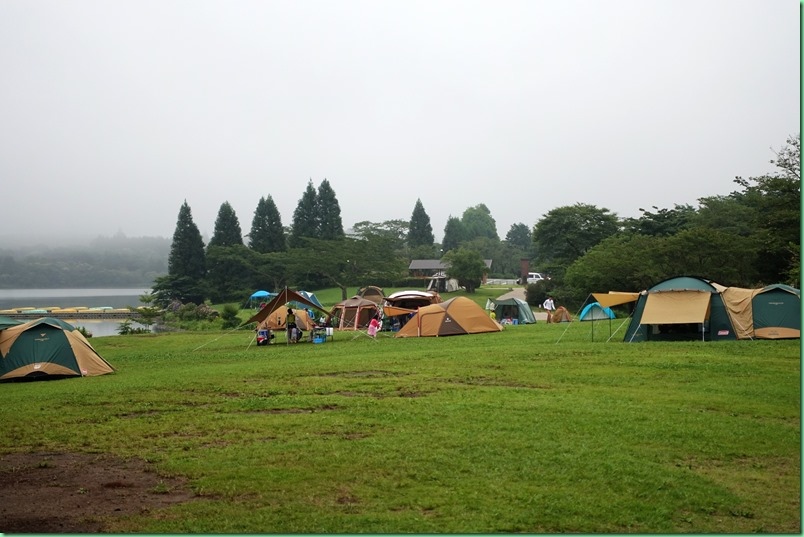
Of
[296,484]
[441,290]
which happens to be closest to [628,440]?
[296,484]

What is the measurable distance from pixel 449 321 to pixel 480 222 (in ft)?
469

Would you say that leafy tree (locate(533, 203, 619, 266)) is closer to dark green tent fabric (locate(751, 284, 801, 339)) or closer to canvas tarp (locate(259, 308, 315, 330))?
canvas tarp (locate(259, 308, 315, 330))

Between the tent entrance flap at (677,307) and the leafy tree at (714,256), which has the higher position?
the leafy tree at (714,256)

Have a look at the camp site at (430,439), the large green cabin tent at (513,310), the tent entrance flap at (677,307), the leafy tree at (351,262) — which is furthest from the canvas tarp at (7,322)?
the leafy tree at (351,262)

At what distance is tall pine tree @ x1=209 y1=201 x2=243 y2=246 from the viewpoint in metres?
85.4

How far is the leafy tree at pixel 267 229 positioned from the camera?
283 feet

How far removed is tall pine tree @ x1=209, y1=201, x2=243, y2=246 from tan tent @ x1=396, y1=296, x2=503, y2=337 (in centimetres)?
5927

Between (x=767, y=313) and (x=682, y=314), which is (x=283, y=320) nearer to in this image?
(x=682, y=314)

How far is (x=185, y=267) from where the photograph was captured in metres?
79.4

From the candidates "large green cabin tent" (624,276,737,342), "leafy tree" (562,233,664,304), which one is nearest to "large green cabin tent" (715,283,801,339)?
"large green cabin tent" (624,276,737,342)

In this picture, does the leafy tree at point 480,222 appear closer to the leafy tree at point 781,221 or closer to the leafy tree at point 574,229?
the leafy tree at point 574,229

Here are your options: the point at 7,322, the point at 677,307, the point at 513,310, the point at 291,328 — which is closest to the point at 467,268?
the point at 513,310

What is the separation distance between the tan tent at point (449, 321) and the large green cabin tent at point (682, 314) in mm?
7196

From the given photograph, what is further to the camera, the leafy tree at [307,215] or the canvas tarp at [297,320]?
the leafy tree at [307,215]
